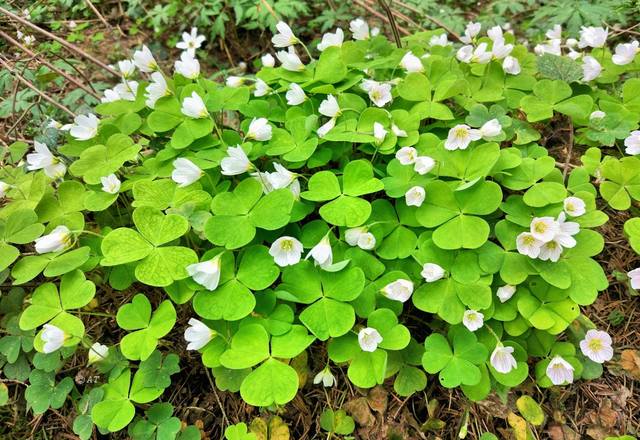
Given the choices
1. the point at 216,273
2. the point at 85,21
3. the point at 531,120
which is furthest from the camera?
the point at 85,21

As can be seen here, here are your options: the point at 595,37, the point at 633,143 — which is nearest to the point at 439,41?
the point at 595,37

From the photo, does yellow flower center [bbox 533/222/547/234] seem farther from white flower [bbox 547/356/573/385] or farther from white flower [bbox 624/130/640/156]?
white flower [bbox 624/130/640/156]

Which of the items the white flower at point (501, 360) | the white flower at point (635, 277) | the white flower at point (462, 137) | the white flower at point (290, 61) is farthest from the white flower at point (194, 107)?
the white flower at point (635, 277)

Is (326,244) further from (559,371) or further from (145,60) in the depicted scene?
(145,60)

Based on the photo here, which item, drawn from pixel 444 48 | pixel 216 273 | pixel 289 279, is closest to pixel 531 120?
pixel 444 48

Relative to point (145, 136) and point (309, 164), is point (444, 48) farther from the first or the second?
point (145, 136)

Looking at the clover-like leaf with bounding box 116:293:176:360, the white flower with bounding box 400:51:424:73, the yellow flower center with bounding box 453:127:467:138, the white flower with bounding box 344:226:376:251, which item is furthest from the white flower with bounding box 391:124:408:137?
the clover-like leaf with bounding box 116:293:176:360
